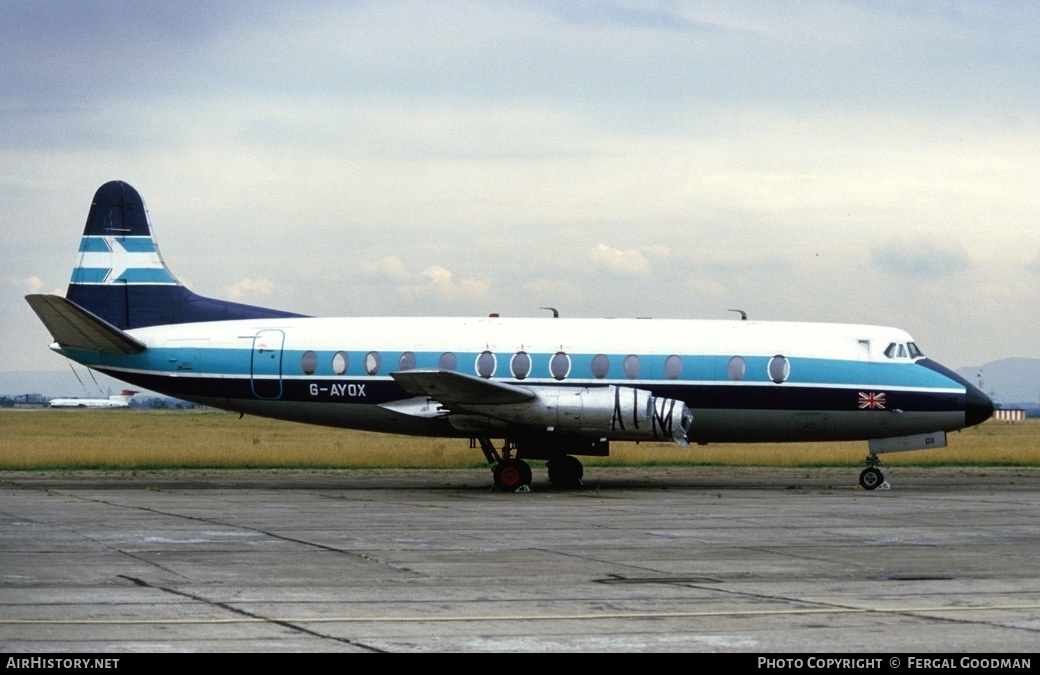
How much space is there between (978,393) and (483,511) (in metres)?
11.8

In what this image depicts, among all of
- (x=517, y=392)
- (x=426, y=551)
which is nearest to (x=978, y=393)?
(x=517, y=392)

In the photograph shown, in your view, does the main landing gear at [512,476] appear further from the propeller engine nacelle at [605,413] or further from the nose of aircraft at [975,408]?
the nose of aircraft at [975,408]

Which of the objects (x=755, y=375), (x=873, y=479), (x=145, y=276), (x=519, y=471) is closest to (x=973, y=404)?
(x=873, y=479)

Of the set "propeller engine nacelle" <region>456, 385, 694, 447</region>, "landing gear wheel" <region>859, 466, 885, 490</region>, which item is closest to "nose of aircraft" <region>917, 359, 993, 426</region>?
"landing gear wheel" <region>859, 466, 885, 490</region>

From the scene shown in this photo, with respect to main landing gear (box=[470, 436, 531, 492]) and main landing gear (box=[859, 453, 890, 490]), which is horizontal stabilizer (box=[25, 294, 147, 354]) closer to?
main landing gear (box=[470, 436, 531, 492])

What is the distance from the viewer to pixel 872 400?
26.9 metres

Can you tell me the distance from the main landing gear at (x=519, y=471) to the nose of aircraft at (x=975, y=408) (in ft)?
28.0

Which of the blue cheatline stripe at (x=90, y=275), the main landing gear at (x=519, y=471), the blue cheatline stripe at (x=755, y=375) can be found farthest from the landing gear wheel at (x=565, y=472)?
the blue cheatline stripe at (x=90, y=275)

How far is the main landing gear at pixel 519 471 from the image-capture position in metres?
26.7

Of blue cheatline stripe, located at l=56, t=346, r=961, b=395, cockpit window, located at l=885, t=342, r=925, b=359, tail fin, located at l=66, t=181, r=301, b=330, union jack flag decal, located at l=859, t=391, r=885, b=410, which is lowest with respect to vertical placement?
union jack flag decal, located at l=859, t=391, r=885, b=410

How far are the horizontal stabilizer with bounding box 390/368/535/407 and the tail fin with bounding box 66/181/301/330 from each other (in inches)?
204

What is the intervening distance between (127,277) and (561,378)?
10.8 m

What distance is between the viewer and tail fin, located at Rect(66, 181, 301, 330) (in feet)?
96.4
